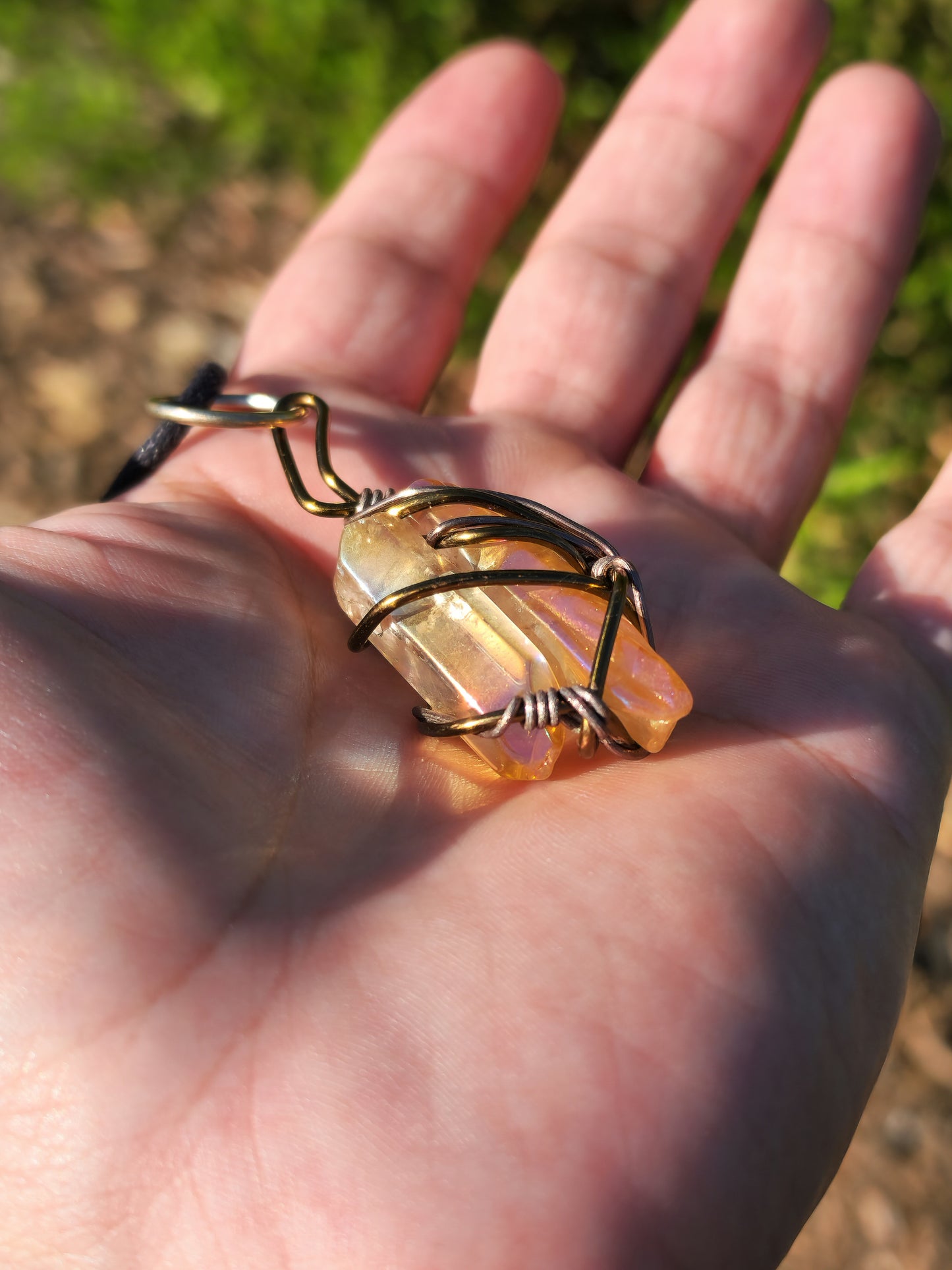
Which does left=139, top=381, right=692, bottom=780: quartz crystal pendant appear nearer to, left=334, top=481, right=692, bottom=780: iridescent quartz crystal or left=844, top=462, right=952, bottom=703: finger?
left=334, top=481, right=692, bottom=780: iridescent quartz crystal

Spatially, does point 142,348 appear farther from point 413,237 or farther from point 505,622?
point 505,622

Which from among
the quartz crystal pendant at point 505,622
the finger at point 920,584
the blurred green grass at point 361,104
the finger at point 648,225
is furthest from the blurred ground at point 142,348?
the quartz crystal pendant at point 505,622

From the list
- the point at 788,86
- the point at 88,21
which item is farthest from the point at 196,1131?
the point at 88,21

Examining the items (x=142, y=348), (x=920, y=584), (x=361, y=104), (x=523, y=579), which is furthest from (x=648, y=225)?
(x=142, y=348)

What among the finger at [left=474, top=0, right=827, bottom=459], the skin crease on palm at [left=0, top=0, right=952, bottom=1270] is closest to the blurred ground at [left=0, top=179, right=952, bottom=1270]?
the finger at [left=474, top=0, right=827, bottom=459]

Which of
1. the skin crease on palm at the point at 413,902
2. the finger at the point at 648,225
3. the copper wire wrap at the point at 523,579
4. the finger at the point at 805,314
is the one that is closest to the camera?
the skin crease on palm at the point at 413,902

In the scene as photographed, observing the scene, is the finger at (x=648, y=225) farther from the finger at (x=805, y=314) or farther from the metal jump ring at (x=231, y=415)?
the metal jump ring at (x=231, y=415)
